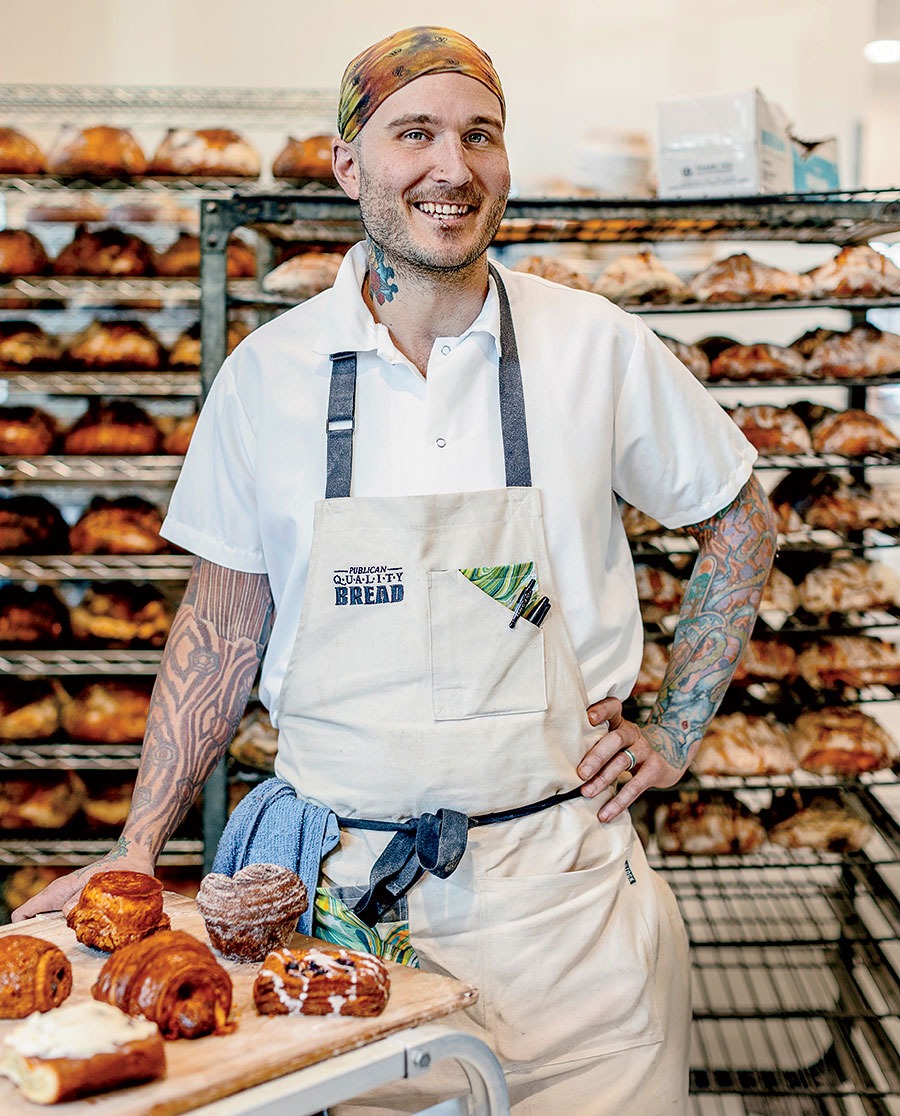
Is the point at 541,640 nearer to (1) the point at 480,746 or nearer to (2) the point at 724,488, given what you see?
(1) the point at 480,746

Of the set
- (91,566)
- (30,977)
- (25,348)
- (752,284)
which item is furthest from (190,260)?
(30,977)

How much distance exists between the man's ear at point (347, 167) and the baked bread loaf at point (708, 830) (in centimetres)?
182

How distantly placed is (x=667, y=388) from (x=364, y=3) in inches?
117

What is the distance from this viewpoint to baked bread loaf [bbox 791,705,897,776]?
2.83 m

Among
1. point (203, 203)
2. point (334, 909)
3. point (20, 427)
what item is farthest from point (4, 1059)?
point (20, 427)

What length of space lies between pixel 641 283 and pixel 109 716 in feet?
5.80

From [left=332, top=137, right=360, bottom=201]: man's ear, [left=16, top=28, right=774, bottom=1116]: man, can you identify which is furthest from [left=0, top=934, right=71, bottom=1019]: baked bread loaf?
[left=332, top=137, right=360, bottom=201]: man's ear

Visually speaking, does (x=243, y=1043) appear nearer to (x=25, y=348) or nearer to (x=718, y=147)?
(x=718, y=147)

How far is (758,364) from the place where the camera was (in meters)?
2.86

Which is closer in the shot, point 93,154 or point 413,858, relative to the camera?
point 413,858

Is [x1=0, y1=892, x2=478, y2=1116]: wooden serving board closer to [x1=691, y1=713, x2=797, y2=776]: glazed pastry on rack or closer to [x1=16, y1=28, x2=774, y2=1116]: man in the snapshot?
[x1=16, y1=28, x2=774, y2=1116]: man

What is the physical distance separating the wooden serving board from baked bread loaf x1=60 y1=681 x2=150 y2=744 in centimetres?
192

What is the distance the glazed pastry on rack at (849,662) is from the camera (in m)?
2.90

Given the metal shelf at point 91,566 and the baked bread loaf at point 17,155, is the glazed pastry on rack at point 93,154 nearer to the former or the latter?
the baked bread loaf at point 17,155
